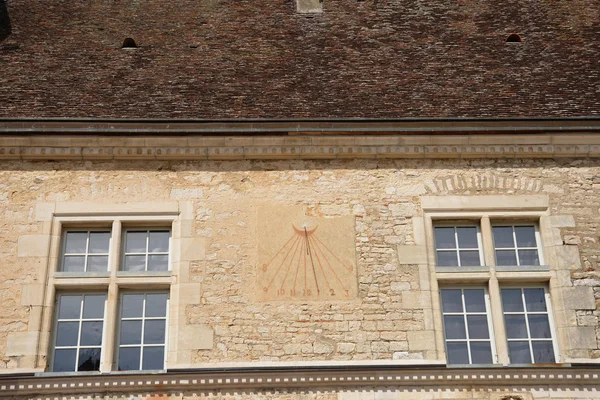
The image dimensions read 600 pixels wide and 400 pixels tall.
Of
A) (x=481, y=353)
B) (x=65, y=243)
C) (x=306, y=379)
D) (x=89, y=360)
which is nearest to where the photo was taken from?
(x=306, y=379)

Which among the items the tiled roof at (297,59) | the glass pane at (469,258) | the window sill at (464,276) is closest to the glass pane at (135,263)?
the tiled roof at (297,59)

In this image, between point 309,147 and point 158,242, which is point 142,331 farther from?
point 309,147

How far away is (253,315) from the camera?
7977mm

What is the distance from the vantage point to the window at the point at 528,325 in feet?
26.1

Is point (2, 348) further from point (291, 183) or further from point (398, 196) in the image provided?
point (398, 196)

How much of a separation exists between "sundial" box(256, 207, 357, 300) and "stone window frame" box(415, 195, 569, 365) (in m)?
0.73

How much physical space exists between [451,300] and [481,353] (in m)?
0.56

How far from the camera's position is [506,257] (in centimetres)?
841

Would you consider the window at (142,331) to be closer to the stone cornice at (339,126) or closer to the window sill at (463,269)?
the stone cornice at (339,126)

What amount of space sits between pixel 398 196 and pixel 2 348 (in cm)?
382

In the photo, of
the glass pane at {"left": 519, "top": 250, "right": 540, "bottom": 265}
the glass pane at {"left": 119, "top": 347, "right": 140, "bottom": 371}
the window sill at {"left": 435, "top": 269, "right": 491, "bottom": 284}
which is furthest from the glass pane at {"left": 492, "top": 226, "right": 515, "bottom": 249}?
the glass pane at {"left": 119, "top": 347, "right": 140, "bottom": 371}

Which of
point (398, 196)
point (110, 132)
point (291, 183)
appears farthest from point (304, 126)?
point (110, 132)

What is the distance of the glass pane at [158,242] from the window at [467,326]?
8.54 ft

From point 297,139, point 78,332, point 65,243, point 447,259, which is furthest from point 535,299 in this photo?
point 65,243
